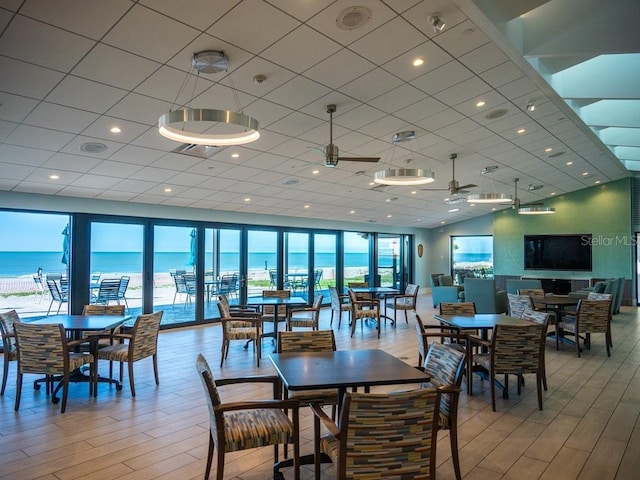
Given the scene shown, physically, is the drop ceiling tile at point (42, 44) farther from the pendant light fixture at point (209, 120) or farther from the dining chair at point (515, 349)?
the dining chair at point (515, 349)

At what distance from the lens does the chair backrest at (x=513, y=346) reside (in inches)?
160

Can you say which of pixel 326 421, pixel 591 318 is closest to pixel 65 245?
pixel 326 421

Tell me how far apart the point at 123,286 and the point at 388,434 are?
25.1 feet

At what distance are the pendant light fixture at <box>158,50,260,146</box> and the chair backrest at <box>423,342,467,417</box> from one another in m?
2.26

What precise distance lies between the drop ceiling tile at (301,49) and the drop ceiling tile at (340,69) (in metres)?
0.09

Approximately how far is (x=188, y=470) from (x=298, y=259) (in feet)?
30.0

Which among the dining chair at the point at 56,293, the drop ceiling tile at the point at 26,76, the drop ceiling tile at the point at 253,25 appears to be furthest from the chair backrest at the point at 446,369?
the dining chair at the point at 56,293

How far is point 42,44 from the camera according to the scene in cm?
325

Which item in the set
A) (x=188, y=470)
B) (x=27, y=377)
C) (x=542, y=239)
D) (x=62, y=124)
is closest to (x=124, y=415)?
(x=188, y=470)

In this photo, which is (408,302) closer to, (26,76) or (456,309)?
(456,309)

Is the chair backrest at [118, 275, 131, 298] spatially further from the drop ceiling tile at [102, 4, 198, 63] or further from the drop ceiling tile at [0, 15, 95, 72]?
the drop ceiling tile at [102, 4, 198, 63]

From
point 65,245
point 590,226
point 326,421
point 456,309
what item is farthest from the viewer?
point 590,226

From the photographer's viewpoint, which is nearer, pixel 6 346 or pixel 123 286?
pixel 6 346

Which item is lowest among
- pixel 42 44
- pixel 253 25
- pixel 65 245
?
pixel 65 245
